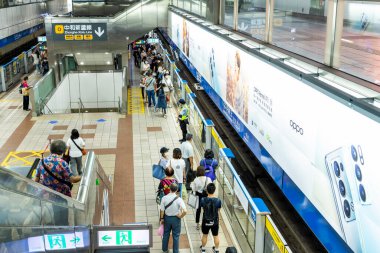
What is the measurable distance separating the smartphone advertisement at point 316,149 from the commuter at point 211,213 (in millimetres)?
1141

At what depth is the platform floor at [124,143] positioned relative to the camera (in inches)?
305

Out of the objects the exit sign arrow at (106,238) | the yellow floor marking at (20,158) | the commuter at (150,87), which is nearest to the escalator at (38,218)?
the exit sign arrow at (106,238)

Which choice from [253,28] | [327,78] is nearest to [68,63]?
[253,28]

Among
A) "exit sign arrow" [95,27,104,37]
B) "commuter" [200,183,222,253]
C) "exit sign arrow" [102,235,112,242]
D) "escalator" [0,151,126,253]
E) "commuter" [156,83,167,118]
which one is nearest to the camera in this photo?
A: "escalator" [0,151,126,253]

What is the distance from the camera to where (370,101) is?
4258mm

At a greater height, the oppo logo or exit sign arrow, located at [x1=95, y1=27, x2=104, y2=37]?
exit sign arrow, located at [x1=95, y1=27, x2=104, y2=37]

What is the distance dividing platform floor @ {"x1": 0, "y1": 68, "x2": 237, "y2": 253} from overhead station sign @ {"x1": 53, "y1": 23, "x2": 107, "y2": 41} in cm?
380

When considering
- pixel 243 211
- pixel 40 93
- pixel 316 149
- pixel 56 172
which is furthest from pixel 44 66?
pixel 316 149

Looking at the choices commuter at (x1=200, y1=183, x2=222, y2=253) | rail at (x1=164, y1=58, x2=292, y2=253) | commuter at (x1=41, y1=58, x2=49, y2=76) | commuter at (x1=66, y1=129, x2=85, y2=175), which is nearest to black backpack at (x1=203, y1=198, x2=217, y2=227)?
commuter at (x1=200, y1=183, x2=222, y2=253)

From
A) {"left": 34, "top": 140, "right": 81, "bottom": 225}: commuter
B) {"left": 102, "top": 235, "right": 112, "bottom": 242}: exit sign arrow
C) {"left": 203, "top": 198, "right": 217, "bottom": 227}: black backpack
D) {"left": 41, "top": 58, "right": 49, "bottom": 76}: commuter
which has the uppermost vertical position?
{"left": 34, "top": 140, "right": 81, "bottom": 225}: commuter

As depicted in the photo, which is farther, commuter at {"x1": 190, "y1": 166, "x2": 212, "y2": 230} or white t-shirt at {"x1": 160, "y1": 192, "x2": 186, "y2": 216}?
commuter at {"x1": 190, "y1": 166, "x2": 212, "y2": 230}

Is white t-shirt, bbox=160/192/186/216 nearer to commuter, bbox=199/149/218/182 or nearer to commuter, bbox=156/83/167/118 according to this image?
commuter, bbox=199/149/218/182

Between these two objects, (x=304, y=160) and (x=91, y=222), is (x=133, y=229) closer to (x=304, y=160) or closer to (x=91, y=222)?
(x=91, y=222)

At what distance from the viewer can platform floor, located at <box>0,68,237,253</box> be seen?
305 inches
